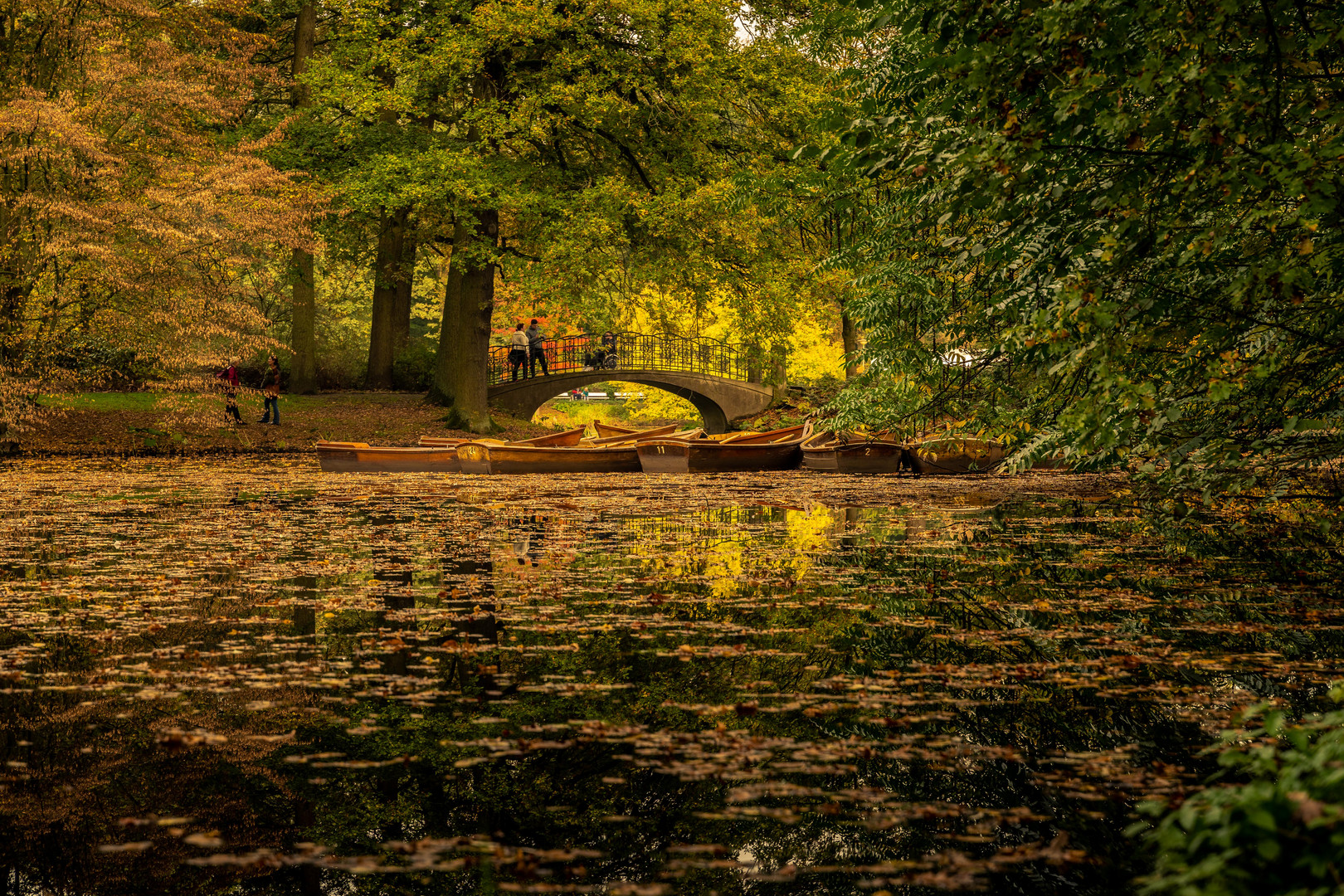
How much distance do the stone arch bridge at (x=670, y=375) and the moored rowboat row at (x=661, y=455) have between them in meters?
10.1

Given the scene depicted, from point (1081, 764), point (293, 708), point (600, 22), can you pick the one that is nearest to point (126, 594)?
point (293, 708)

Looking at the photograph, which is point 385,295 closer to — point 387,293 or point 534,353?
point 387,293

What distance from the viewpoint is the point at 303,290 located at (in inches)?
1161

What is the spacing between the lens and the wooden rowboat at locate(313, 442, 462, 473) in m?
20.1

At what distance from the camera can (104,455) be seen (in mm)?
23906

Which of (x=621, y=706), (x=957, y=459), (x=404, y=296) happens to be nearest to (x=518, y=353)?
(x=404, y=296)

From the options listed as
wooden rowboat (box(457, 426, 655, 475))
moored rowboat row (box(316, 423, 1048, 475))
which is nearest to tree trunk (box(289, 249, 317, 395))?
moored rowboat row (box(316, 423, 1048, 475))

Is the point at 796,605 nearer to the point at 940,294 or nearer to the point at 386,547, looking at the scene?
Result: the point at 386,547

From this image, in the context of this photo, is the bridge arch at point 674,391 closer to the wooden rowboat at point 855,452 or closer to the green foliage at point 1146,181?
the wooden rowboat at point 855,452

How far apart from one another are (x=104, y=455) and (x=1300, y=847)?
25.4m

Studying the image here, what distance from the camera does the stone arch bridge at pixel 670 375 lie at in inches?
1379

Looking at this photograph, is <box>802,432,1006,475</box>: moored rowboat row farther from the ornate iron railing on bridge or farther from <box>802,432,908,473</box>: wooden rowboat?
the ornate iron railing on bridge

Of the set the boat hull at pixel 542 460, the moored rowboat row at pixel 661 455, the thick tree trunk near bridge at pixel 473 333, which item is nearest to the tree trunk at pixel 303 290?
the thick tree trunk near bridge at pixel 473 333

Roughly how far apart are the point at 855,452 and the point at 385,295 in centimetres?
1483
